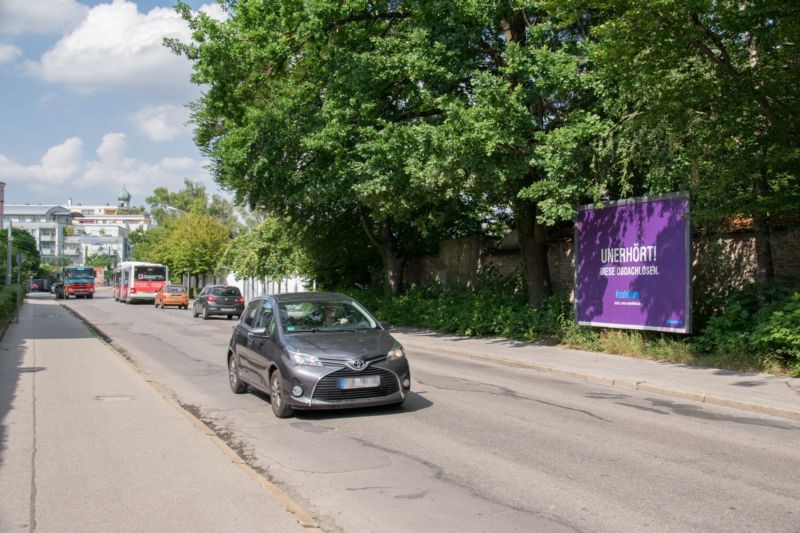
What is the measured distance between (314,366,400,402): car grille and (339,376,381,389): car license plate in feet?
0.13

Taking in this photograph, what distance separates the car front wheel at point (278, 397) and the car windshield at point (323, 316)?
644mm

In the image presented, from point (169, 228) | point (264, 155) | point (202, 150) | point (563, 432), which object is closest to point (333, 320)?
point (563, 432)

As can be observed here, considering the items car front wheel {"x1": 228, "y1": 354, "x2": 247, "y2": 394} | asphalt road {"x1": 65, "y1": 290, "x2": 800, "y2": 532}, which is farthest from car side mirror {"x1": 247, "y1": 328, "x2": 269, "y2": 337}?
car front wheel {"x1": 228, "y1": 354, "x2": 247, "y2": 394}

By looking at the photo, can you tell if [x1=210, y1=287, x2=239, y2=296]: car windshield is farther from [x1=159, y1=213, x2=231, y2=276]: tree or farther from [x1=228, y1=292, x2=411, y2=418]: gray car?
[x1=159, y1=213, x2=231, y2=276]: tree

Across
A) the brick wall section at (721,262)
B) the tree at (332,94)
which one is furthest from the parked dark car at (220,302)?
the brick wall section at (721,262)

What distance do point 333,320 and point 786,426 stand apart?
592cm

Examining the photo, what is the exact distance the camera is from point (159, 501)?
17.4 feet

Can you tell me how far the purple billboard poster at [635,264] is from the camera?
560 inches

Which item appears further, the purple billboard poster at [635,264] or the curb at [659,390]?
the purple billboard poster at [635,264]

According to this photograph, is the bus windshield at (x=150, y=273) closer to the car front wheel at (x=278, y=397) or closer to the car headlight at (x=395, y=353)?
the car front wheel at (x=278, y=397)

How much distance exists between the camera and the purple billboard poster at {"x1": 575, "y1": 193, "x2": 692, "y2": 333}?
560 inches

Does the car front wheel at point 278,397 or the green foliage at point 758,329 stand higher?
the green foliage at point 758,329

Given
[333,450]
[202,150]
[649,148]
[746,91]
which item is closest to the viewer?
[333,450]

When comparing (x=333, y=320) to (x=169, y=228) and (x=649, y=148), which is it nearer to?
(x=649, y=148)
